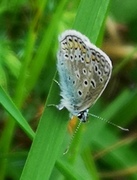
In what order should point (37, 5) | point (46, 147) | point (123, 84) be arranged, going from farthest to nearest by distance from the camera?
point (123, 84), point (37, 5), point (46, 147)

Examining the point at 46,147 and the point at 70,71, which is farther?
the point at 70,71

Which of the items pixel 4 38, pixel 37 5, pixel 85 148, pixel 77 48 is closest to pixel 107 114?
pixel 85 148

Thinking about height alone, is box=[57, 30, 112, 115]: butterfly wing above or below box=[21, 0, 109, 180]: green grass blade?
above

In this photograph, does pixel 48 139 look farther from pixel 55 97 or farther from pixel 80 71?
pixel 80 71

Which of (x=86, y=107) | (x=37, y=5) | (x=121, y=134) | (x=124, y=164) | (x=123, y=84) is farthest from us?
(x=123, y=84)

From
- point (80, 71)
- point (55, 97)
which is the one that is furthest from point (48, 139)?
point (80, 71)

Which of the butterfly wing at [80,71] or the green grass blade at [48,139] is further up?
the butterfly wing at [80,71]

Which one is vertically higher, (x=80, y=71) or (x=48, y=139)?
(x=80, y=71)

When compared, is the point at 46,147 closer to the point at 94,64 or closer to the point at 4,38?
the point at 94,64
